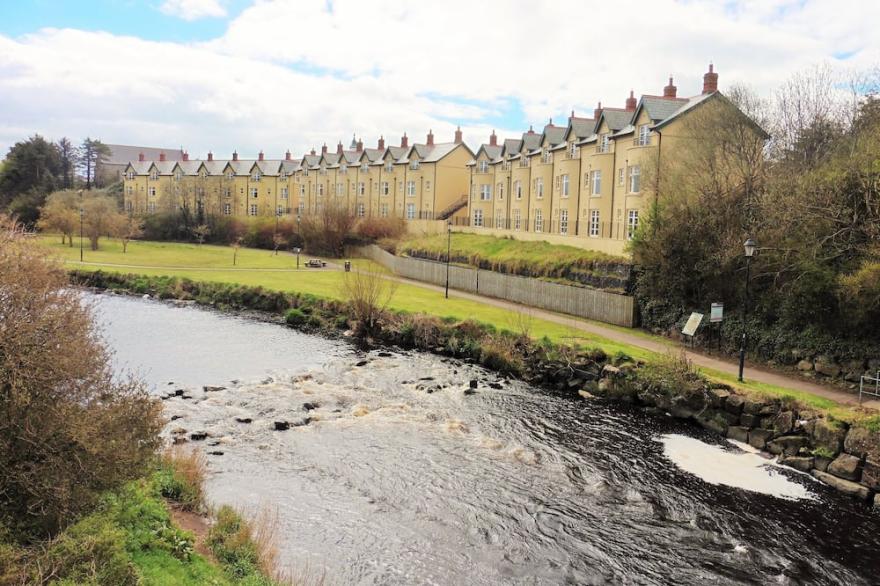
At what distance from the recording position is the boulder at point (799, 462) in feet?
63.2

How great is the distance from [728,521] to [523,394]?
11.4m

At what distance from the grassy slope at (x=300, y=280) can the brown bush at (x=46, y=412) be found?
16.8 feet

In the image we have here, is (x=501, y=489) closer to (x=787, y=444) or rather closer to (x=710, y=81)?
(x=787, y=444)

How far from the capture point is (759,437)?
21.0 meters

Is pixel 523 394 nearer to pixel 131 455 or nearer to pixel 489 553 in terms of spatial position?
pixel 489 553

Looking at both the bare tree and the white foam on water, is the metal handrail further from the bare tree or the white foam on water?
the bare tree

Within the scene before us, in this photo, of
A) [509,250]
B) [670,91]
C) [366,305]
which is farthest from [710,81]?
[366,305]

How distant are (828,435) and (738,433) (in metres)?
2.95

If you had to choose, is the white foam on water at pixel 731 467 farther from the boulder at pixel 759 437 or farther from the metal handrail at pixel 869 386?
the metal handrail at pixel 869 386

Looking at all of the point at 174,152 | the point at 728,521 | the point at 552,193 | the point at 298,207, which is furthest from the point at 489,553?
the point at 174,152

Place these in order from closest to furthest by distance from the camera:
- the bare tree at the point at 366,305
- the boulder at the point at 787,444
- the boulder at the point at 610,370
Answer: the boulder at the point at 787,444, the boulder at the point at 610,370, the bare tree at the point at 366,305

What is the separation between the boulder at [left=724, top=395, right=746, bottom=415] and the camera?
22.1 m

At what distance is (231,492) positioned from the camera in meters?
16.0

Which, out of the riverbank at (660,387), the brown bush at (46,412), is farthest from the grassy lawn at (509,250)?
the brown bush at (46,412)
